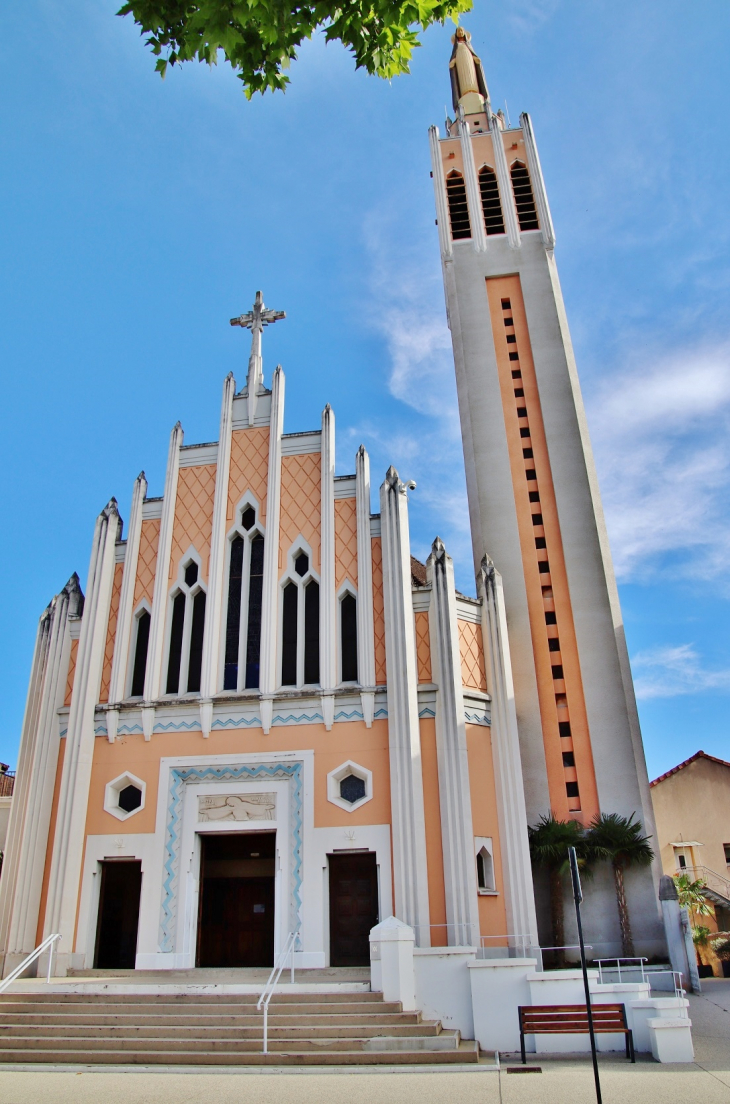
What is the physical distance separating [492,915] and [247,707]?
6965 millimetres

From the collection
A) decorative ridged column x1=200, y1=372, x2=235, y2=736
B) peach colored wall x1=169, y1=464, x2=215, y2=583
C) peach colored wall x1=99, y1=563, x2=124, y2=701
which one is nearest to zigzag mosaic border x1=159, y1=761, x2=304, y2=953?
decorative ridged column x1=200, y1=372, x2=235, y2=736

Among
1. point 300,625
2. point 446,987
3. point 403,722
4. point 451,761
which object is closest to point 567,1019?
point 446,987

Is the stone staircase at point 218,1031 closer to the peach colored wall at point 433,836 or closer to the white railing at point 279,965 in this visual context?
the white railing at point 279,965

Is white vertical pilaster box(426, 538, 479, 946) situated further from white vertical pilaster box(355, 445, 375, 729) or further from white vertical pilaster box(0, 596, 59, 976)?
white vertical pilaster box(0, 596, 59, 976)

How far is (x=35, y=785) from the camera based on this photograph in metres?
18.5

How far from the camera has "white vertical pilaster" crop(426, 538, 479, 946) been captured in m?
16.0

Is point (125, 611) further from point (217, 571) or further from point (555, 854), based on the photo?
point (555, 854)

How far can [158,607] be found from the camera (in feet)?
65.0

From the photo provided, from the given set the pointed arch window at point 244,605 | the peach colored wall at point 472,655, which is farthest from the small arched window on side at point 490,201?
the peach colored wall at point 472,655

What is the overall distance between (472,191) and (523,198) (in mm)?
1962

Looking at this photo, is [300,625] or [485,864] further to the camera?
[300,625]

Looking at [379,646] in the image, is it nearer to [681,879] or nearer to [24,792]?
[24,792]

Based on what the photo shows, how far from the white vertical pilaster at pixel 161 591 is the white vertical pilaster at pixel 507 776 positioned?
26.0ft

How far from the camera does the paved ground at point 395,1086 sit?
843cm
